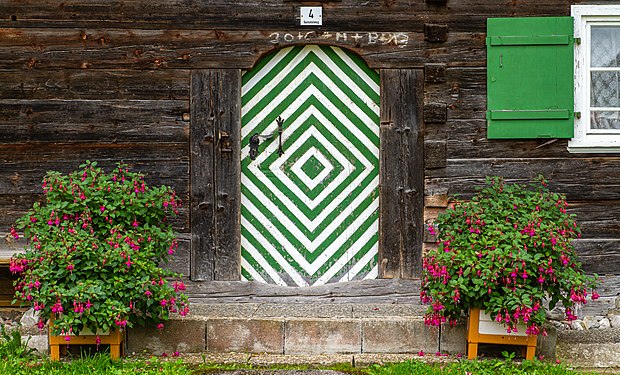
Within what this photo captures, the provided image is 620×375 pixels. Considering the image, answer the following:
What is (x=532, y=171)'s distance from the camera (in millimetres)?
7883

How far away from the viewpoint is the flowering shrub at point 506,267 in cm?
639

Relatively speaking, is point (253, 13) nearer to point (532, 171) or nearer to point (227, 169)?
point (227, 169)

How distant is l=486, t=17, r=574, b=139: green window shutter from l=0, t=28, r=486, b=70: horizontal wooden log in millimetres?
179

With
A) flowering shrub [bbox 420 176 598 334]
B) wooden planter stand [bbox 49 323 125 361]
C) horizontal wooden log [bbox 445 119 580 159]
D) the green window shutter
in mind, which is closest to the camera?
flowering shrub [bbox 420 176 598 334]

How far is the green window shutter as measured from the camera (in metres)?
7.76

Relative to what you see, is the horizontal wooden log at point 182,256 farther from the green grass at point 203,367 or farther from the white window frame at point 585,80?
the white window frame at point 585,80

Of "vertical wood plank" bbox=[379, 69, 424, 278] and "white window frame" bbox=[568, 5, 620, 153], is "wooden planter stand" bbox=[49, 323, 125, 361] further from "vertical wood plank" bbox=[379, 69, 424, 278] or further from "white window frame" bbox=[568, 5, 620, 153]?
"white window frame" bbox=[568, 5, 620, 153]

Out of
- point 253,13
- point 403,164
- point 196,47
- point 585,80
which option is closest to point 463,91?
point 403,164

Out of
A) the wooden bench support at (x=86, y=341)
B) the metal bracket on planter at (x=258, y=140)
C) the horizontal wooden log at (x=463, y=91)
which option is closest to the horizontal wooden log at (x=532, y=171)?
the horizontal wooden log at (x=463, y=91)

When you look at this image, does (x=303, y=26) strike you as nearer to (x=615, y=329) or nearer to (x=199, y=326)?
(x=199, y=326)

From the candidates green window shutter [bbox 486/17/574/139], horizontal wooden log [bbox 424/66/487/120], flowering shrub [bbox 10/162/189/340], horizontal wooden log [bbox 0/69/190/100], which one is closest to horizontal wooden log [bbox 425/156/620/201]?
green window shutter [bbox 486/17/574/139]

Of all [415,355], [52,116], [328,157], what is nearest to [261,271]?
[328,157]

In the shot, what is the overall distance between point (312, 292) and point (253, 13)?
2569mm

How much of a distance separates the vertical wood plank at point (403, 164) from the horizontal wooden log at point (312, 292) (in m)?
0.21
